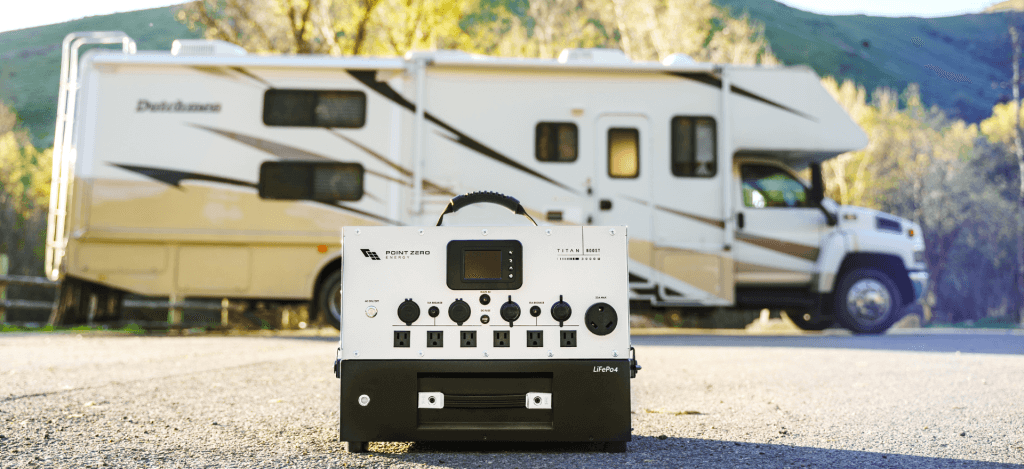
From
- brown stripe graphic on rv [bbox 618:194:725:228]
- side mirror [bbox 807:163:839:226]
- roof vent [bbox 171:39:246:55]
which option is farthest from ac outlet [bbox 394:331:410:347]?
side mirror [bbox 807:163:839:226]

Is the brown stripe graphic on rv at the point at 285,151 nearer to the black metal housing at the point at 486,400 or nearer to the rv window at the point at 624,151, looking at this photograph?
the rv window at the point at 624,151

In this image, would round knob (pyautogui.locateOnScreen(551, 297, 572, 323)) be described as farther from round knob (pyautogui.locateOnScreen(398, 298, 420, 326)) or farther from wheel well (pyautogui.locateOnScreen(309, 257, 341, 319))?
wheel well (pyautogui.locateOnScreen(309, 257, 341, 319))

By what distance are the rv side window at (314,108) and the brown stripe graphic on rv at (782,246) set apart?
4.78 metres

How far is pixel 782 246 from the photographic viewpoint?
31.4ft

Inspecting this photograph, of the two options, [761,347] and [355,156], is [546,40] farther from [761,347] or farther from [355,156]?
[761,347]

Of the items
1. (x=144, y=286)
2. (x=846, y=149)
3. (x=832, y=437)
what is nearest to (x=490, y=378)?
(x=832, y=437)

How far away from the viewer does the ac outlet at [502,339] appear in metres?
2.79

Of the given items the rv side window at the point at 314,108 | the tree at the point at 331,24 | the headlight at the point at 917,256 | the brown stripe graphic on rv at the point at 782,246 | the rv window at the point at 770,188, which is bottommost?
the headlight at the point at 917,256

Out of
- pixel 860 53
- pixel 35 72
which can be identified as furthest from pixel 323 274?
pixel 860 53

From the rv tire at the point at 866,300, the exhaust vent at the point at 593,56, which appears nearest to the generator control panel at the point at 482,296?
the exhaust vent at the point at 593,56

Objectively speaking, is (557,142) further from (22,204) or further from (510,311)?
(22,204)

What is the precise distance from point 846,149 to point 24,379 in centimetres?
879

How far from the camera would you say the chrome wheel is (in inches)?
382

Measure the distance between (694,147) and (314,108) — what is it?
14.9 ft
